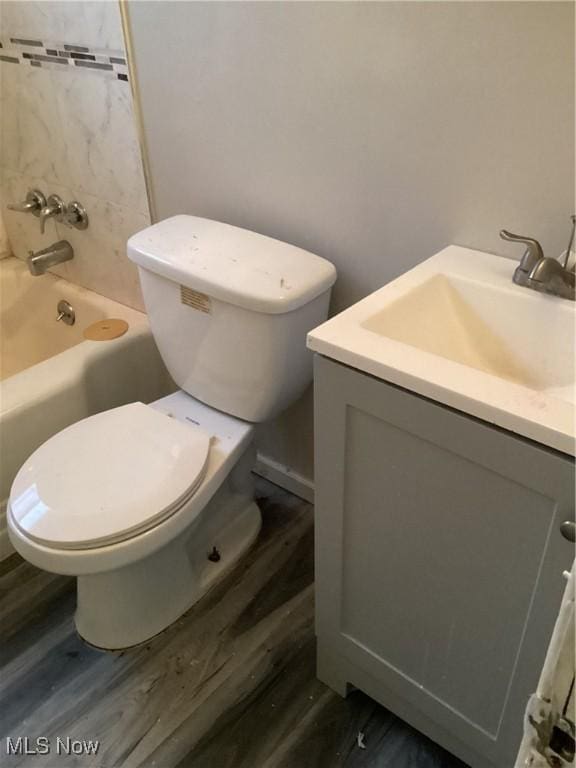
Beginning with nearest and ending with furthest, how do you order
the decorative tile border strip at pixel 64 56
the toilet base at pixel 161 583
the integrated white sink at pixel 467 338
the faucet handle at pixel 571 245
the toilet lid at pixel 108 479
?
the integrated white sink at pixel 467 338
the faucet handle at pixel 571 245
the toilet lid at pixel 108 479
the toilet base at pixel 161 583
the decorative tile border strip at pixel 64 56

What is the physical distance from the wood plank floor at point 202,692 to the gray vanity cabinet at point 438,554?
137 mm

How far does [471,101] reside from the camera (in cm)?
112

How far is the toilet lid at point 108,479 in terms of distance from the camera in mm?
1256

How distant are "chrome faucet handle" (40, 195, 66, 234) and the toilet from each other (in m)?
0.61

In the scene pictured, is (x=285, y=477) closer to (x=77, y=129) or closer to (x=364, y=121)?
(x=364, y=121)

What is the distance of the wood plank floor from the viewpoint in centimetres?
131

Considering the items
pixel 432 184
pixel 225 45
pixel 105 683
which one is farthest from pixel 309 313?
pixel 105 683

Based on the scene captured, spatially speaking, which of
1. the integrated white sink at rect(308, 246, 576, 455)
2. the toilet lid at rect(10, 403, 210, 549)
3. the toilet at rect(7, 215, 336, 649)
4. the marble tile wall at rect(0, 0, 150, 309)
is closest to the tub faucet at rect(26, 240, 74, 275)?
the marble tile wall at rect(0, 0, 150, 309)

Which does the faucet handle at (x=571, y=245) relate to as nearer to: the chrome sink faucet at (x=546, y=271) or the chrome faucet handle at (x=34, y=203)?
the chrome sink faucet at (x=546, y=271)

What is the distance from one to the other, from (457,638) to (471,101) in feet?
2.87

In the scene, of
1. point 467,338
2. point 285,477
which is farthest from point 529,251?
point 285,477

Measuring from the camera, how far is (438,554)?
3.37 feet

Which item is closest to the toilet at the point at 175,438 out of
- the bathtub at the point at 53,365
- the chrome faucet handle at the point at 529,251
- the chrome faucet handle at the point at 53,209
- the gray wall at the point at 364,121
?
Result: the gray wall at the point at 364,121

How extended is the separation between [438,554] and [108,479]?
0.66 m
